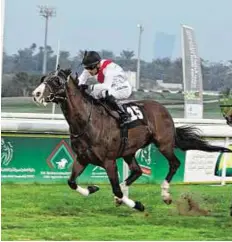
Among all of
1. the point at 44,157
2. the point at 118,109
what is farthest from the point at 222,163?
the point at 118,109

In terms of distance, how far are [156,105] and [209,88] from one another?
949cm

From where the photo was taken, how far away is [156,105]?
24.8 feet

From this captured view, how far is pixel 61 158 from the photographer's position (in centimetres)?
986

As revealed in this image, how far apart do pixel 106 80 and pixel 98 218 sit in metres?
1.39

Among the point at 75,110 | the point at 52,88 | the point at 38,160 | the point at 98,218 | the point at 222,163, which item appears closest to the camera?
the point at 52,88

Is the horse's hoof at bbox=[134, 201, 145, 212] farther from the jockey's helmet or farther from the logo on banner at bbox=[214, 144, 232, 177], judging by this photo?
the logo on banner at bbox=[214, 144, 232, 177]

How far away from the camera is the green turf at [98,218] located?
5605mm

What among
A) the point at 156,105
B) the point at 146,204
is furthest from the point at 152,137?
the point at 146,204

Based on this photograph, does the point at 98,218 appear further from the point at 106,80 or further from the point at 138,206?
the point at 106,80

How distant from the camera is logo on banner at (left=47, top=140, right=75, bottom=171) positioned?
9.84m

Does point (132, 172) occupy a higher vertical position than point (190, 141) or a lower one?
lower

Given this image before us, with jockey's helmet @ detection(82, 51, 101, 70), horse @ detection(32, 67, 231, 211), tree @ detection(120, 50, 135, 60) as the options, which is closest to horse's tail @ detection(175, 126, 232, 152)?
horse @ detection(32, 67, 231, 211)

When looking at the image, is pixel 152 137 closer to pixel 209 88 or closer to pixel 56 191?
pixel 56 191

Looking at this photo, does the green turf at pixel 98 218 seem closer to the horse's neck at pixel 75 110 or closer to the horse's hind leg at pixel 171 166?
the horse's hind leg at pixel 171 166
